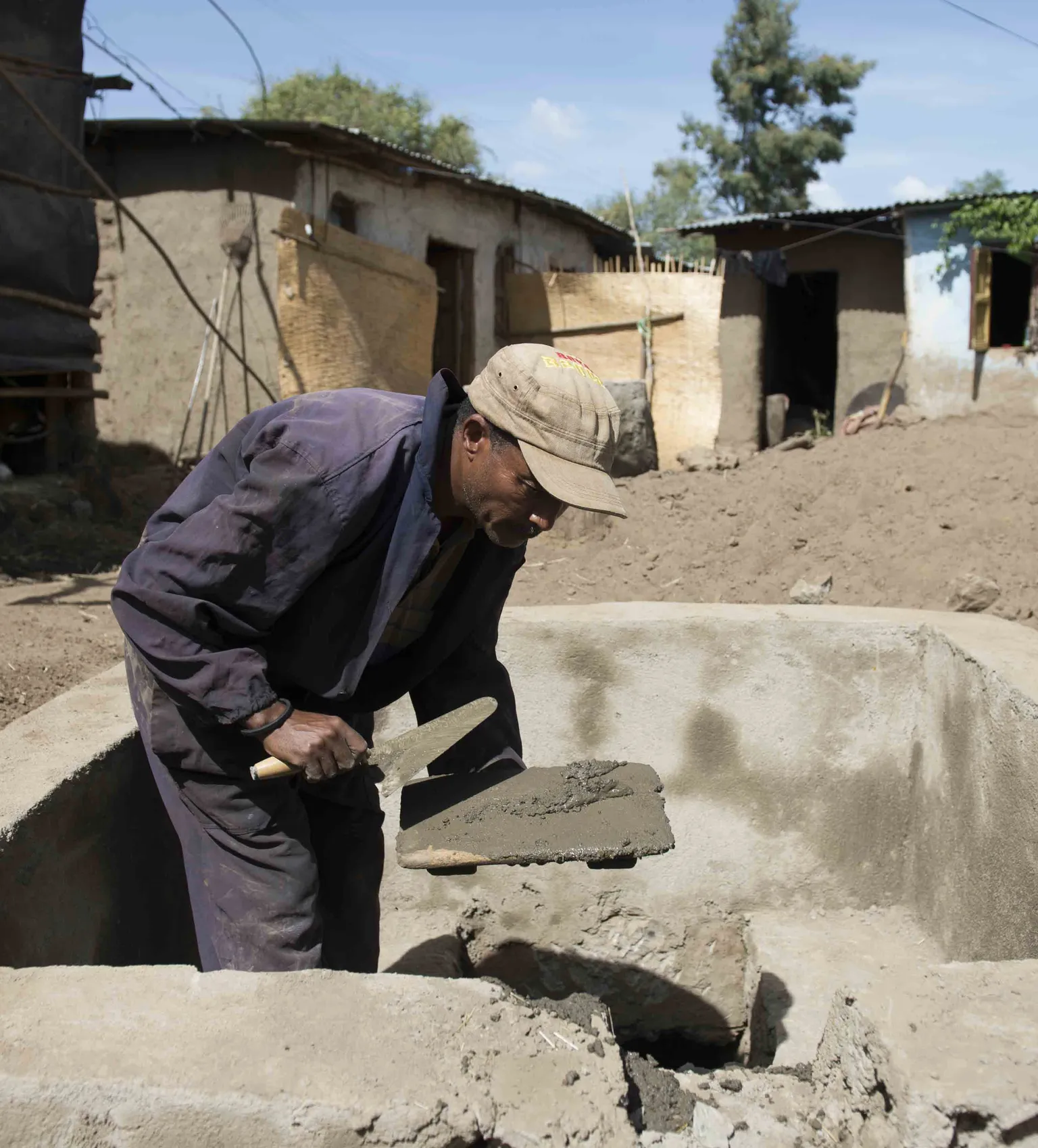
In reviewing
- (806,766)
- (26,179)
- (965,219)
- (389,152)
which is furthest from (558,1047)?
(965,219)

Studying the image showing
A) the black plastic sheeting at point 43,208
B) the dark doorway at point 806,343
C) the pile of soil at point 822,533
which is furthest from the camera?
the dark doorway at point 806,343

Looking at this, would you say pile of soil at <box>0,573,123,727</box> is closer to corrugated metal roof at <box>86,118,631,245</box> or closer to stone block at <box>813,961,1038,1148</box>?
stone block at <box>813,961,1038,1148</box>

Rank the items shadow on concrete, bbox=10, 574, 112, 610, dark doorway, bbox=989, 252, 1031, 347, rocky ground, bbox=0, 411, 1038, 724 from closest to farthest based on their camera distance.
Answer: shadow on concrete, bbox=10, 574, 112, 610, rocky ground, bbox=0, 411, 1038, 724, dark doorway, bbox=989, 252, 1031, 347

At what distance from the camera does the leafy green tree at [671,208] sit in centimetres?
2810

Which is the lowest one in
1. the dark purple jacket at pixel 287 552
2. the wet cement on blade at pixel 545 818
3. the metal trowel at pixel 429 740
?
the wet cement on blade at pixel 545 818

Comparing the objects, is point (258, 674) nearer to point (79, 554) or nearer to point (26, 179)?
point (79, 554)

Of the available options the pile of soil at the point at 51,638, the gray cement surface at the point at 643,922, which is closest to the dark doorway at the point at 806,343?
the pile of soil at the point at 51,638

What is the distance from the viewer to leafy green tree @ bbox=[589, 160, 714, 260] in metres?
28.1

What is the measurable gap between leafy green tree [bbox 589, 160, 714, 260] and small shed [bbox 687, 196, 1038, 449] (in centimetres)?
1293

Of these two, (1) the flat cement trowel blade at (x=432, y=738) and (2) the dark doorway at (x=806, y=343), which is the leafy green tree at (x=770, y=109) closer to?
(2) the dark doorway at (x=806, y=343)

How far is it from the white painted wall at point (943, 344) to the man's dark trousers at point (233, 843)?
33.8ft

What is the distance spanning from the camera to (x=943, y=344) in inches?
441

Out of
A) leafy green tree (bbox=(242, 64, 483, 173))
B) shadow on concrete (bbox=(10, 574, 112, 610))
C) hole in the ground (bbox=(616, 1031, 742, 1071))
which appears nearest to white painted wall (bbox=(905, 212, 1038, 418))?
shadow on concrete (bbox=(10, 574, 112, 610))

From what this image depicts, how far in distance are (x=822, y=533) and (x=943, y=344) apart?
4752 millimetres
